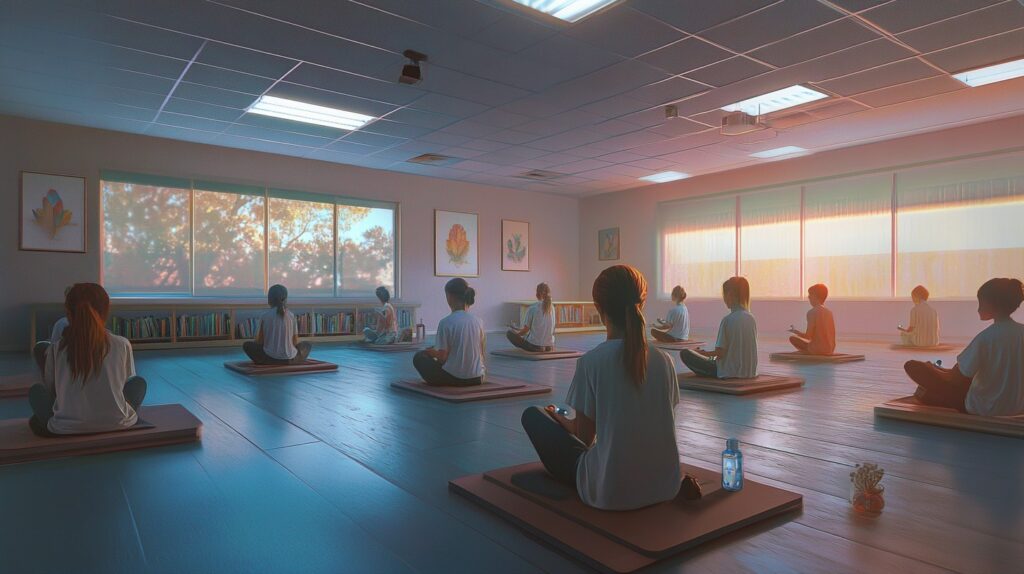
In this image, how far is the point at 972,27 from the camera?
514 cm

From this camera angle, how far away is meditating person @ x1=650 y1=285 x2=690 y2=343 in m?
9.15

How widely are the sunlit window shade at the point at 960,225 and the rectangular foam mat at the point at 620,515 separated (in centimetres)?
884

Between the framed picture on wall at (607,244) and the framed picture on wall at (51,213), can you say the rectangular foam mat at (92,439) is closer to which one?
the framed picture on wall at (51,213)

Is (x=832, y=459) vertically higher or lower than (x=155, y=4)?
lower

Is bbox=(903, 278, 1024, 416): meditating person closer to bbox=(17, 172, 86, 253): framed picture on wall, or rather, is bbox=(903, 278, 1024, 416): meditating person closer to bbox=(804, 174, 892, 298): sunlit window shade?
bbox=(804, 174, 892, 298): sunlit window shade

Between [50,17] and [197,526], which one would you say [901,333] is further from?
[50,17]

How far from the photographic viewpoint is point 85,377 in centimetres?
303

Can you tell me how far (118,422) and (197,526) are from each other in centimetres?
157

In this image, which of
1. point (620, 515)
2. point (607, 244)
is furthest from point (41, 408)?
point (607, 244)

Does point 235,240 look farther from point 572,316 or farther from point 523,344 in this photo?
point 572,316

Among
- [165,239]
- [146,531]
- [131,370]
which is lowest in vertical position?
[146,531]

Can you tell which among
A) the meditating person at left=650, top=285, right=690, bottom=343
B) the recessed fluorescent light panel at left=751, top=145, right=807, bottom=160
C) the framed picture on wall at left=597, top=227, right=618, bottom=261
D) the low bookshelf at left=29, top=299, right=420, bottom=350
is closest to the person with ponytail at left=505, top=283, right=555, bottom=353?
the meditating person at left=650, top=285, right=690, bottom=343

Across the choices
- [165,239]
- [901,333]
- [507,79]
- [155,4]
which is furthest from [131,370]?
[901,333]

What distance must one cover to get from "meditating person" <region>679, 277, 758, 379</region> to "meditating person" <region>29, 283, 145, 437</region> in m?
4.26
